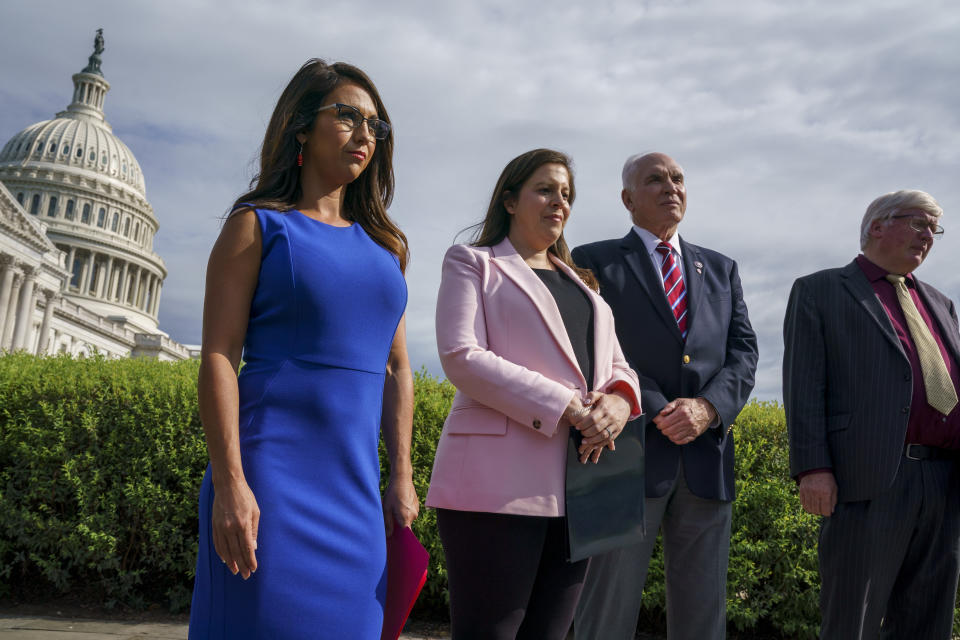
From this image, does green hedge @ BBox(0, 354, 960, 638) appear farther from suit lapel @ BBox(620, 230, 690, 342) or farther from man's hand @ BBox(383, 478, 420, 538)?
man's hand @ BBox(383, 478, 420, 538)

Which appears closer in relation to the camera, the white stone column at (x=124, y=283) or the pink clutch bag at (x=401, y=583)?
the pink clutch bag at (x=401, y=583)

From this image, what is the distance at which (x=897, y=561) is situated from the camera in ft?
10.9

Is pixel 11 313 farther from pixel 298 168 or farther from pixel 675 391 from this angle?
pixel 298 168

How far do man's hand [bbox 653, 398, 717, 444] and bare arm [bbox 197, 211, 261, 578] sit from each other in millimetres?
1833

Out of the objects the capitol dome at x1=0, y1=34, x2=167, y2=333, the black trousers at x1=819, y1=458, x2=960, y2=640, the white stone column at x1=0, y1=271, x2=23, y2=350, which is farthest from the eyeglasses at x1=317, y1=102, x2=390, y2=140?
the capitol dome at x1=0, y1=34, x2=167, y2=333

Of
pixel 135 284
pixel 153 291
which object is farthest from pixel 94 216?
pixel 153 291

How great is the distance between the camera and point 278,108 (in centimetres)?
240

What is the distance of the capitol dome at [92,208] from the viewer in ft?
263

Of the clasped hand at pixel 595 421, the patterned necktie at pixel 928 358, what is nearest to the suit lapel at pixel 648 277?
the clasped hand at pixel 595 421

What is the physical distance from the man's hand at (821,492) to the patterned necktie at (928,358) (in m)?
0.56

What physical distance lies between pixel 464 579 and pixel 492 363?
2.26 ft

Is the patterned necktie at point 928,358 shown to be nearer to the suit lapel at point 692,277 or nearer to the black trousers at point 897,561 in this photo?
the black trousers at point 897,561

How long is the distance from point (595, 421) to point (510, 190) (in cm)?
104

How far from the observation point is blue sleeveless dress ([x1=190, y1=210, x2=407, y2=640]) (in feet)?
6.35
